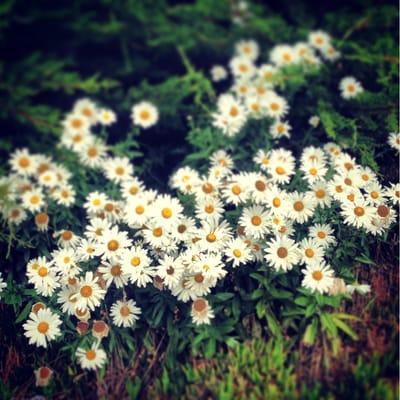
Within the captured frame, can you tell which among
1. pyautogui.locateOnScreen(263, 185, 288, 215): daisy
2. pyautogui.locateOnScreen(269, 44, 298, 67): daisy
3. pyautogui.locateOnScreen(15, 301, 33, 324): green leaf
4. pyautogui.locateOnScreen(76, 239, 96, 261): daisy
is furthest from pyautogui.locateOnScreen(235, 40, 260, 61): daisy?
pyautogui.locateOnScreen(15, 301, 33, 324): green leaf

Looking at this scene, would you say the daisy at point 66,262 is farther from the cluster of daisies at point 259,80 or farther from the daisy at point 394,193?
the daisy at point 394,193

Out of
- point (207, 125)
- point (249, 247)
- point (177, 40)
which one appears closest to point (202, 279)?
point (249, 247)

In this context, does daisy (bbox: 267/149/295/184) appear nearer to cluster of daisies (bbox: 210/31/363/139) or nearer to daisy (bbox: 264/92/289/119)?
cluster of daisies (bbox: 210/31/363/139)

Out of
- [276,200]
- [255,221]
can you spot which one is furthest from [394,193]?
[255,221]

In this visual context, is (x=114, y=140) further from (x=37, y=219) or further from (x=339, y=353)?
(x=339, y=353)

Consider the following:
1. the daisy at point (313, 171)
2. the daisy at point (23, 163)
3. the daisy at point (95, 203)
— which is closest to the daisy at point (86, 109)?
the daisy at point (23, 163)

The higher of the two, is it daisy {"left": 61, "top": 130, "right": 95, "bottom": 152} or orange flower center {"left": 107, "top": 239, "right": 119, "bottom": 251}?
daisy {"left": 61, "top": 130, "right": 95, "bottom": 152}
